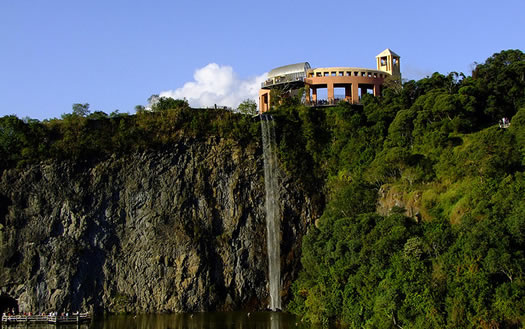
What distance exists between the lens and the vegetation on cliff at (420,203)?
111ft

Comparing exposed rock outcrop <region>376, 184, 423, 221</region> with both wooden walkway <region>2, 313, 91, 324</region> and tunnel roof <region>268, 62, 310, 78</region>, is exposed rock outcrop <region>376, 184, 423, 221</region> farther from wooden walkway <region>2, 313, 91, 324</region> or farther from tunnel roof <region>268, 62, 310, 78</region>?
wooden walkway <region>2, 313, 91, 324</region>

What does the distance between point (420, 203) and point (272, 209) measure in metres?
17.0

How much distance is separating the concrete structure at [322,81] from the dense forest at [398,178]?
198cm

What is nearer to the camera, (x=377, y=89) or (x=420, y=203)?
(x=420, y=203)

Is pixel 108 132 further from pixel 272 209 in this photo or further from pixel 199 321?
pixel 199 321

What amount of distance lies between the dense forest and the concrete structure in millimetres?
1979

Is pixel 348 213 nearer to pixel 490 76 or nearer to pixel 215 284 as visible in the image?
pixel 215 284

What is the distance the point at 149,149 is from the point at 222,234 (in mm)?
10143

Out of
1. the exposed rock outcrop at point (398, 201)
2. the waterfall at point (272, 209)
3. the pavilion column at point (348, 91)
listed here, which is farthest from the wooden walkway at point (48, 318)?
the pavilion column at point (348, 91)

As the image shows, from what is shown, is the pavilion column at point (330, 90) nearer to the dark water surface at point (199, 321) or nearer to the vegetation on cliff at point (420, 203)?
the vegetation on cliff at point (420, 203)

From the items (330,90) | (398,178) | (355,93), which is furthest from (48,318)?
(355,93)

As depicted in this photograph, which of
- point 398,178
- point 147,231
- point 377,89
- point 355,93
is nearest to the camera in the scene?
point 398,178

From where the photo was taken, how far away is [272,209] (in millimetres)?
57281

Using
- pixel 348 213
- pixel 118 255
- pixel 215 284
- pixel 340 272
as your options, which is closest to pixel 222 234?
pixel 215 284
